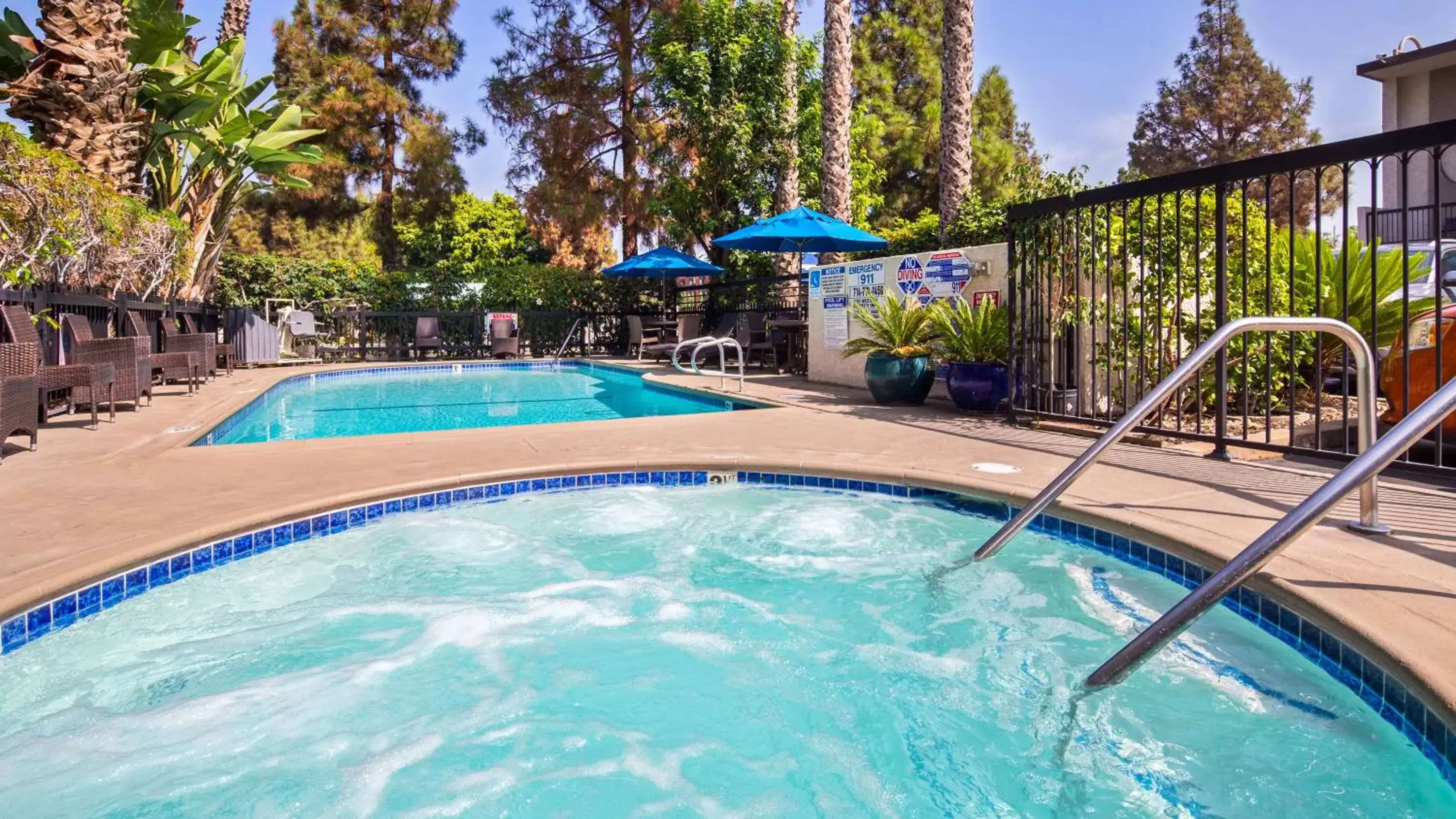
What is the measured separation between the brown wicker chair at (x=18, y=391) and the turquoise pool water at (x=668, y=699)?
2580 mm

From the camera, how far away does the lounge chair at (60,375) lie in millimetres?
5805

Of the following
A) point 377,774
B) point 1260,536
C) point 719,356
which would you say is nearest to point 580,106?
point 719,356

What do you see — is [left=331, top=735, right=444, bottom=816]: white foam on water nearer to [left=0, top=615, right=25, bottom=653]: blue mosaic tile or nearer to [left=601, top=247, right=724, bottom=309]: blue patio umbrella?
[left=0, top=615, right=25, bottom=653]: blue mosaic tile

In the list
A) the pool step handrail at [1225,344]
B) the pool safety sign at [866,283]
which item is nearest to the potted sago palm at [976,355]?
the pool safety sign at [866,283]

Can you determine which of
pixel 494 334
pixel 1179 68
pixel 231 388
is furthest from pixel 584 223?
pixel 1179 68

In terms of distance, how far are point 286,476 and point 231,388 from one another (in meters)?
7.02

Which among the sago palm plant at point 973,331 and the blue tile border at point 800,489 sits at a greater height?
the sago palm plant at point 973,331

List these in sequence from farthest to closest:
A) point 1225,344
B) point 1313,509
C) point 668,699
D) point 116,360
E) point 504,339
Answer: point 504,339 → point 116,360 → point 1225,344 → point 668,699 → point 1313,509

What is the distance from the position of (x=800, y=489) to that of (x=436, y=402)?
760 cm

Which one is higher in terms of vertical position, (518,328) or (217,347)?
(518,328)

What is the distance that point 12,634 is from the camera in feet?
8.96

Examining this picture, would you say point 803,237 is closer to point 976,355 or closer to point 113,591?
point 976,355

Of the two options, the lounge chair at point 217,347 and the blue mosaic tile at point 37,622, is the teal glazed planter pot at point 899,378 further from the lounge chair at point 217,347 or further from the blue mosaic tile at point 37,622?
the lounge chair at point 217,347

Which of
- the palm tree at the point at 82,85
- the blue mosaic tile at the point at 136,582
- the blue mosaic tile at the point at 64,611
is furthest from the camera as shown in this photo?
the palm tree at the point at 82,85
